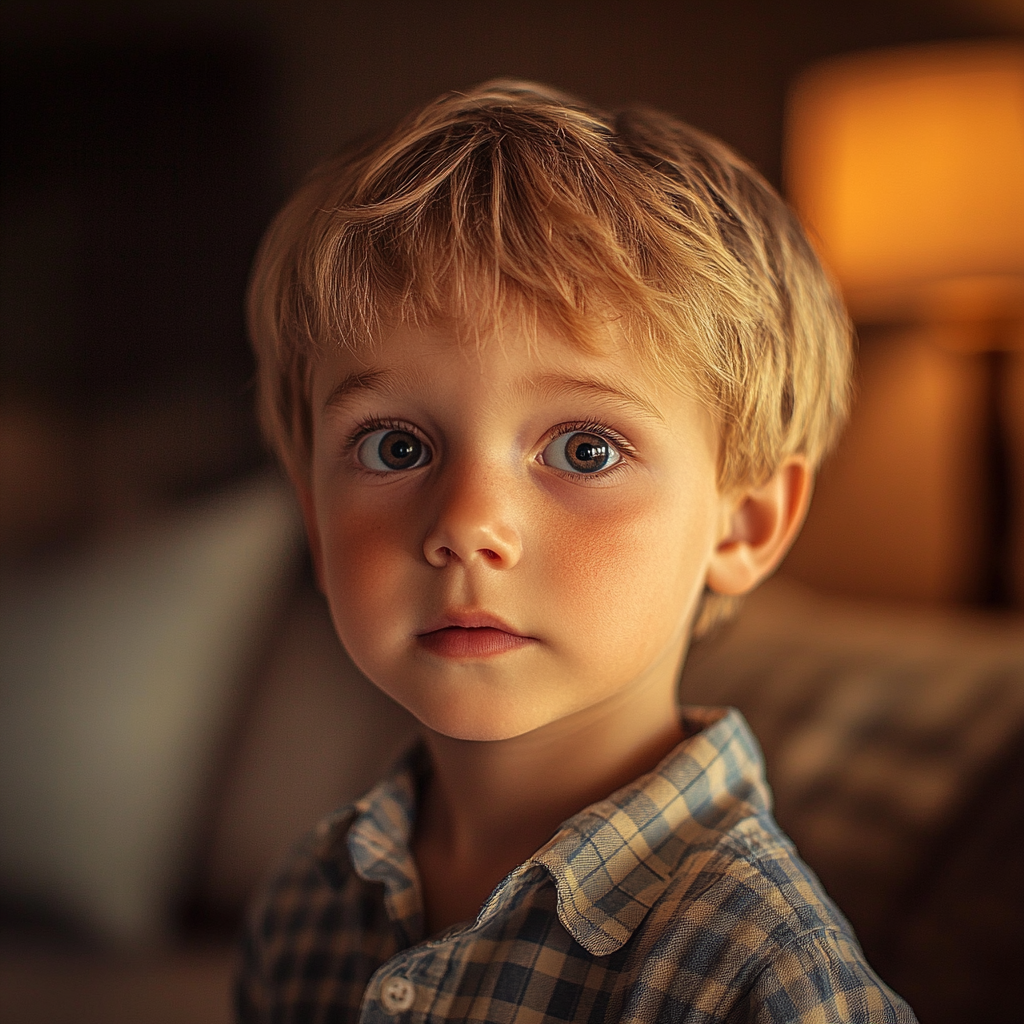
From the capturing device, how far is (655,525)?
528 mm

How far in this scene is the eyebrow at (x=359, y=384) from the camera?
53 cm

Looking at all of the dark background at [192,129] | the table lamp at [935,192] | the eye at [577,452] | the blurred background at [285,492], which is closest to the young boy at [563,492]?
the eye at [577,452]

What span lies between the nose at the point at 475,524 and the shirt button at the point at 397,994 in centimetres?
23

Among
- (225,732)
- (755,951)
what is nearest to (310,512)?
(755,951)

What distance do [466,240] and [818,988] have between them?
1.25 ft

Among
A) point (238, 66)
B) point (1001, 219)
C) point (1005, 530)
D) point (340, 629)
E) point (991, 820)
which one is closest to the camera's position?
point (340, 629)

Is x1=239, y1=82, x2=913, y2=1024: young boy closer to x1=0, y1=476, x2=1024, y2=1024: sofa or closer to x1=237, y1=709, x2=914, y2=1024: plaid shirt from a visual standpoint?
x1=237, y1=709, x2=914, y2=1024: plaid shirt

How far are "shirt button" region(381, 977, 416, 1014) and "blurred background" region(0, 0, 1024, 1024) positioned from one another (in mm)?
389

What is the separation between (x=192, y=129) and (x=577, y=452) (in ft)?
5.07

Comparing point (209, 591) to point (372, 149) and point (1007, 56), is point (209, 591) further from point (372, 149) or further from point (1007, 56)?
point (1007, 56)

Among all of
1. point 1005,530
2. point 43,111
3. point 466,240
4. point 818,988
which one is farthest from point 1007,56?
point 43,111

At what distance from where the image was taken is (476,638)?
1.69 feet

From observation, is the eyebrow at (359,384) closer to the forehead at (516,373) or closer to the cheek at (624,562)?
the forehead at (516,373)

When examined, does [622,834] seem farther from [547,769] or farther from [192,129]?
[192,129]
